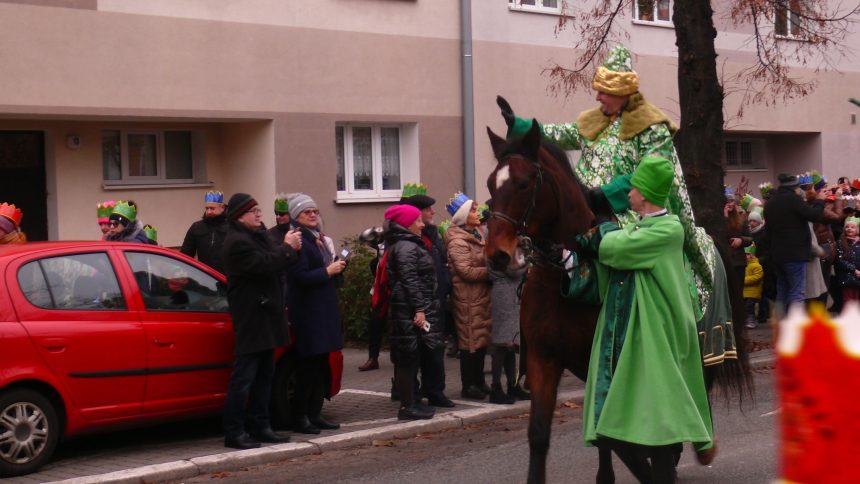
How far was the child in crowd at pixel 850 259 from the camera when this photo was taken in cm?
1588

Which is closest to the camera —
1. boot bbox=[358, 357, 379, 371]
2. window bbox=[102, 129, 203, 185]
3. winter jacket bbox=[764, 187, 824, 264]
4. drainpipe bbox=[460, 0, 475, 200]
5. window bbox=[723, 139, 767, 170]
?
boot bbox=[358, 357, 379, 371]

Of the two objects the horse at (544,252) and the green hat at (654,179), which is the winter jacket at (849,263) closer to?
the horse at (544,252)

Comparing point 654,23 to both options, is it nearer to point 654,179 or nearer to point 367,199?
point 367,199

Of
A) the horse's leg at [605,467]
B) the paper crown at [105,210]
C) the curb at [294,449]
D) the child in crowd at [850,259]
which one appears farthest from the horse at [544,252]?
the child in crowd at [850,259]

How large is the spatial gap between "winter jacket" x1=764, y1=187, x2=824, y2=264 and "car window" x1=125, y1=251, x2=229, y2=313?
7960 mm

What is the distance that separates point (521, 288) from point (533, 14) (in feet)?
47.4

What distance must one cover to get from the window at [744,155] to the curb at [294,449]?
16776 mm

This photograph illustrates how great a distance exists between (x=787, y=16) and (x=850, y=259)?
11.1ft

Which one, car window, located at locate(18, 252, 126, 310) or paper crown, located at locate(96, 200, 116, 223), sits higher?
paper crown, located at locate(96, 200, 116, 223)

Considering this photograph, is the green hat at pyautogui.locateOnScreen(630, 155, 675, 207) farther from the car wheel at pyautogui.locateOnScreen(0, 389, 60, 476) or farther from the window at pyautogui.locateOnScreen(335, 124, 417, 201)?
the window at pyautogui.locateOnScreen(335, 124, 417, 201)

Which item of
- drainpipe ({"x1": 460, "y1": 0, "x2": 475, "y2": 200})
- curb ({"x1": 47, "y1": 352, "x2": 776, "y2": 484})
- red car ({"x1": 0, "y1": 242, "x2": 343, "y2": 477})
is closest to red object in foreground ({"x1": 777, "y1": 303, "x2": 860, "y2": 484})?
curb ({"x1": 47, "y1": 352, "x2": 776, "y2": 484})

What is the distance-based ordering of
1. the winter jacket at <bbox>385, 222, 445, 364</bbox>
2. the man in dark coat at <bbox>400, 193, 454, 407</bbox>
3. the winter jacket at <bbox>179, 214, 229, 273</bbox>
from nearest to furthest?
the winter jacket at <bbox>385, 222, 445, 364</bbox> → the man in dark coat at <bbox>400, 193, 454, 407</bbox> → the winter jacket at <bbox>179, 214, 229, 273</bbox>

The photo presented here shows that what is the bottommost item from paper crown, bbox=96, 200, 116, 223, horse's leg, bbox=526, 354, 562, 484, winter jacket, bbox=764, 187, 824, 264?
horse's leg, bbox=526, 354, 562, 484

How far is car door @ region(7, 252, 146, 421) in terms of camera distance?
27.4ft
